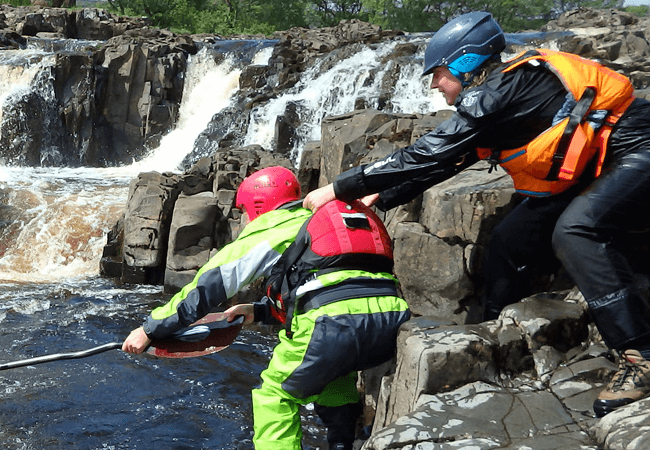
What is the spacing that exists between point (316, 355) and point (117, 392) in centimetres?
256

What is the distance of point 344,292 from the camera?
10.3 ft

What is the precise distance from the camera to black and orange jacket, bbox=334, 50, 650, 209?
289 cm

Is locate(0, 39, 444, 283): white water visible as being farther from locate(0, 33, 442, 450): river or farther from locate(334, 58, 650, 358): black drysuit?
locate(334, 58, 650, 358): black drysuit

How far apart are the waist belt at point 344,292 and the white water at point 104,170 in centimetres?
690

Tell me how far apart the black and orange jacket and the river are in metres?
2.22

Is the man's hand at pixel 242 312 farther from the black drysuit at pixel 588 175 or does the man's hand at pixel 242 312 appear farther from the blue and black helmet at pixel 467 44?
the blue and black helmet at pixel 467 44

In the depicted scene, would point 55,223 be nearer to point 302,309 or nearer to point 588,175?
point 302,309

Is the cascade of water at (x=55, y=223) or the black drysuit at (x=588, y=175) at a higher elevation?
the black drysuit at (x=588, y=175)

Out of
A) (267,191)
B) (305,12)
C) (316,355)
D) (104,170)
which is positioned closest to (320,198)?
(267,191)

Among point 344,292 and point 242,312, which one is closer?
point 344,292

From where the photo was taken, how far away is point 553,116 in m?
2.91

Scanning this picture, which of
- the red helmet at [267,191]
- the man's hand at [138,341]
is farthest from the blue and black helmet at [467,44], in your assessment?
the man's hand at [138,341]

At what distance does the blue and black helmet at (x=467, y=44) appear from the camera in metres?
3.12

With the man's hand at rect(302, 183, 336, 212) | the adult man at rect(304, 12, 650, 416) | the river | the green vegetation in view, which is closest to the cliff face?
the adult man at rect(304, 12, 650, 416)
